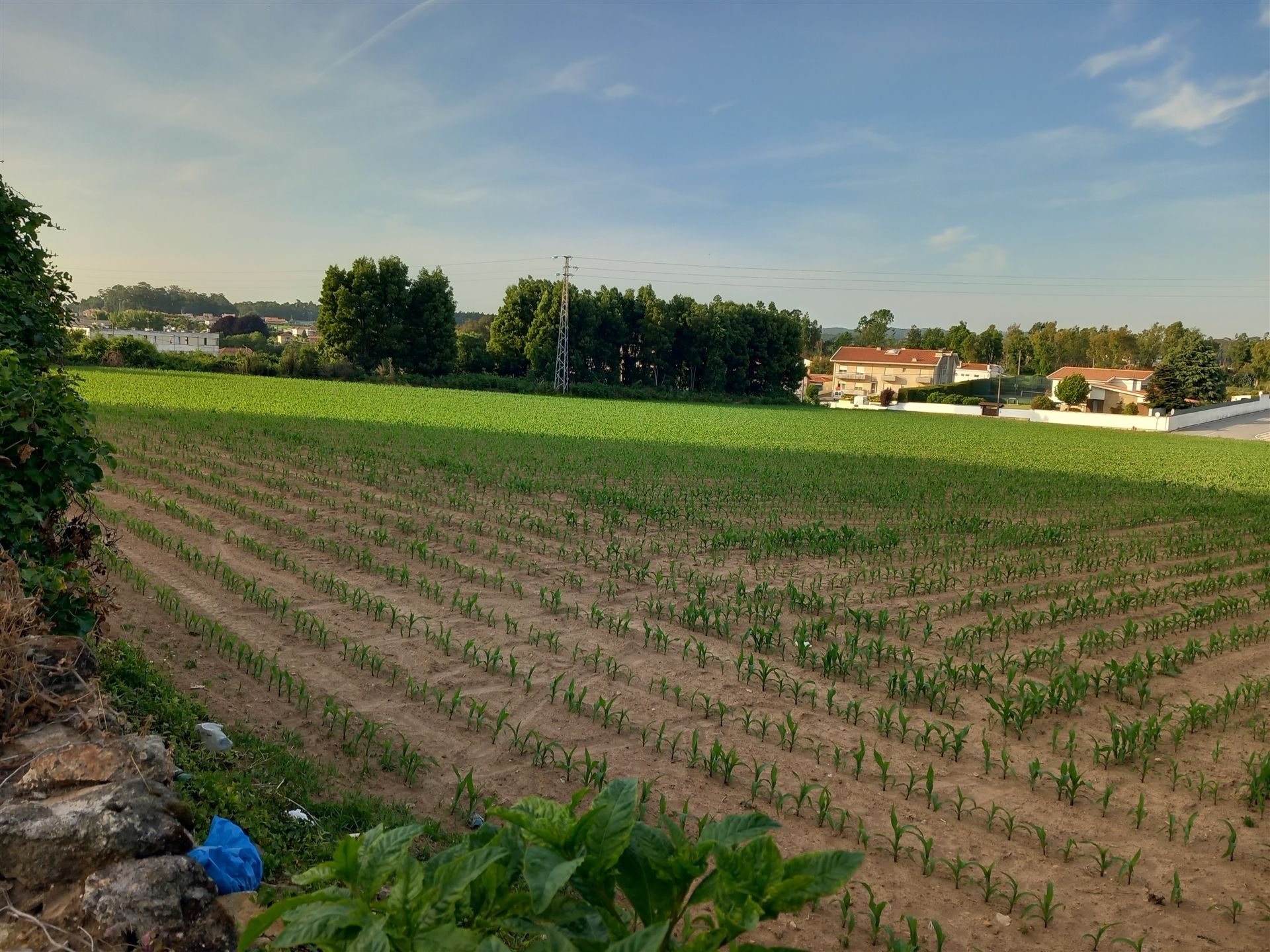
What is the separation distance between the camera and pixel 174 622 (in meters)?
7.40

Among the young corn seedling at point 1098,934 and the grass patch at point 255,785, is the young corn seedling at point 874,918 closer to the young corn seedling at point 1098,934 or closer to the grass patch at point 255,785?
the young corn seedling at point 1098,934

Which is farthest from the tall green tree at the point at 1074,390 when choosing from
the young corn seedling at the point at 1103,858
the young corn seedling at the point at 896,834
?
the young corn seedling at the point at 896,834

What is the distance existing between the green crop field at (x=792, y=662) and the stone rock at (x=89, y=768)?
1.69 metres

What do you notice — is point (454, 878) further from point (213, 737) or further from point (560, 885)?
point (213, 737)

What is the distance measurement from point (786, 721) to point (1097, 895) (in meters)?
2.25

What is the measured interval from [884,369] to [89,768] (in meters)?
120

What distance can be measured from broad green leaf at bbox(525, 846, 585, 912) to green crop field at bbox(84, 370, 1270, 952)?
2.22 m

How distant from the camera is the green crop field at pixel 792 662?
15.5 feet

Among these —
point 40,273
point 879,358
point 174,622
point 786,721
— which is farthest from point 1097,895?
point 879,358

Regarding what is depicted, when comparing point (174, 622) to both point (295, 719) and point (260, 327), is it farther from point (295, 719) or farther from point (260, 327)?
point (260, 327)

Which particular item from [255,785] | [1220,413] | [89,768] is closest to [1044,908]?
[255,785]

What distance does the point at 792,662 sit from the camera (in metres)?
7.63

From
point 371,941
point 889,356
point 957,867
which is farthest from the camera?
point 889,356

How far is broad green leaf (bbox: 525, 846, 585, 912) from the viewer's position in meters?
2.13
